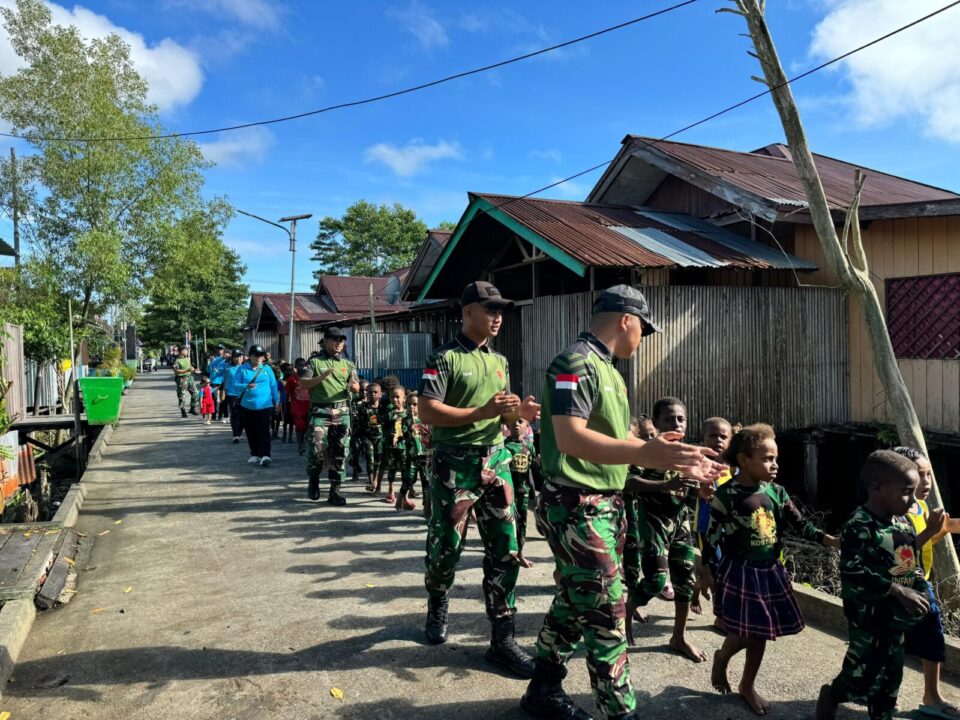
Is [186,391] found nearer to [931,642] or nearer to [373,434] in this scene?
[373,434]

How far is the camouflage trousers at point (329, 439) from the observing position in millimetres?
7625

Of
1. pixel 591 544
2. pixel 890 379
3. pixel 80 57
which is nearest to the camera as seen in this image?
pixel 591 544

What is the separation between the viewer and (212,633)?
4102 millimetres

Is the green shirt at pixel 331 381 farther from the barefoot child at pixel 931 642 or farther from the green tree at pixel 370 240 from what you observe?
the green tree at pixel 370 240

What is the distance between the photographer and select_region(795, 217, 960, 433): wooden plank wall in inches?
335

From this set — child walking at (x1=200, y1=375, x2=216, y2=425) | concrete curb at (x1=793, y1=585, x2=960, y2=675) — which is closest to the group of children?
concrete curb at (x1=793, y1=585, x2=960, y2=675)

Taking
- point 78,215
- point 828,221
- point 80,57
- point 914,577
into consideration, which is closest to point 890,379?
point 828,221

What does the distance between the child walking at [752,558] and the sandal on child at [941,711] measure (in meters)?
0.66

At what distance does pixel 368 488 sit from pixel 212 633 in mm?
4381

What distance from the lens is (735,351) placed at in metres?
8.97

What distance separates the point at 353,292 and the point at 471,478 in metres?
27.6

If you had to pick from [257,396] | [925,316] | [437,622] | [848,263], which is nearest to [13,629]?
[437,622]

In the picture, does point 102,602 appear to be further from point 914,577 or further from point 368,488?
point 914,577

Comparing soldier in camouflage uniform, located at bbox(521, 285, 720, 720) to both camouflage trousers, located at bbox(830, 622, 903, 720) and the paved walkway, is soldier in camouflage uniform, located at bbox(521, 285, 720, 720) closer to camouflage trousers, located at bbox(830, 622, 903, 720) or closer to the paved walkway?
the paved walkway
